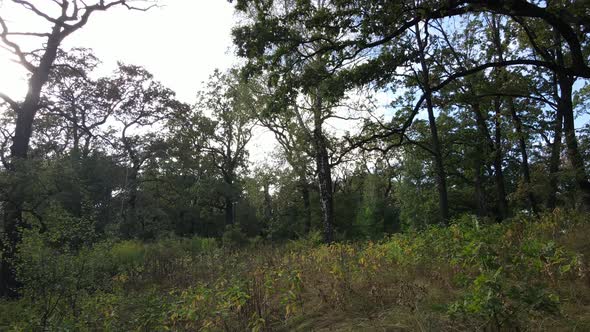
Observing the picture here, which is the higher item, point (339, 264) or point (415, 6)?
point (415, 6)

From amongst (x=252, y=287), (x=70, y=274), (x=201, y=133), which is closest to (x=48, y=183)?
(x=70, y=274)

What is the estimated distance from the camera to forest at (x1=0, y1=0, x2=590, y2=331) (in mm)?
4418

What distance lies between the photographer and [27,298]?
26.6 ft

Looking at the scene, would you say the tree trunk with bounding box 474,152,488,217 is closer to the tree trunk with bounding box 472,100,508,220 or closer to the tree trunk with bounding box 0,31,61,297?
Result: the tree trunk with bounding box 472,100,508,220

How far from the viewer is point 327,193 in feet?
55.2

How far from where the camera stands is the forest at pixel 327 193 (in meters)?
4.42

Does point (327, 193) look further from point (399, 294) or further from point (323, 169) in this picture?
point (399, 294)

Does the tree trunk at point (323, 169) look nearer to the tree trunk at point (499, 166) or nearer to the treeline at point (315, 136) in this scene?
the treeline at point (315, 136)

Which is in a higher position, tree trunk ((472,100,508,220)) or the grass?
tree trunk ((472,100,508,220))

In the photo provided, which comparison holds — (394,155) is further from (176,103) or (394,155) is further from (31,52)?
(31,52)

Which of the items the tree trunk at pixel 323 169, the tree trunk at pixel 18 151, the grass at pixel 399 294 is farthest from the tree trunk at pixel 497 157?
the tree trunk at pixel 18 151

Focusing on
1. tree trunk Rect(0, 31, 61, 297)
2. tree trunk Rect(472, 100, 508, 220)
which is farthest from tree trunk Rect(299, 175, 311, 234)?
tree trunk Rect(0, 31, 61, 297)

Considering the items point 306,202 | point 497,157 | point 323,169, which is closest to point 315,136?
point 323,169

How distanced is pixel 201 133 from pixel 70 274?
24.6 m
